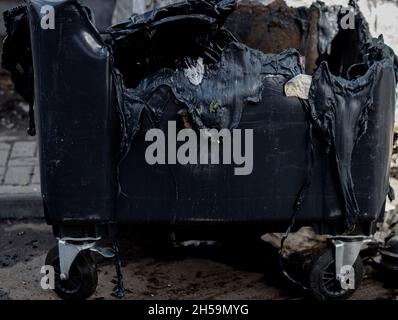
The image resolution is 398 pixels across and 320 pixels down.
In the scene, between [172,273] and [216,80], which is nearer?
[216,80]

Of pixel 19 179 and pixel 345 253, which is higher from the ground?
pixel 19 179

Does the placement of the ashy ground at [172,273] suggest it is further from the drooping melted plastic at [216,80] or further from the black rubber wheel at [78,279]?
the drooping melted plastic at [216,80]

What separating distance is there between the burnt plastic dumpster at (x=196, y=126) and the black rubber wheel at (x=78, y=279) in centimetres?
8

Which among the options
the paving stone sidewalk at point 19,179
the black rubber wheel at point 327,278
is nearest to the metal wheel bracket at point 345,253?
the black rubber wheel at point 327,278

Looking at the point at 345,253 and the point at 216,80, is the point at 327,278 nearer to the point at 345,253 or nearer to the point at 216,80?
the point at 345,253

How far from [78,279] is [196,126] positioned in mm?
1014

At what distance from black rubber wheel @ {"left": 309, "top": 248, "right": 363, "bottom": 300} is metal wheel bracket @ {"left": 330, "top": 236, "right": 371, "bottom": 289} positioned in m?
0.03

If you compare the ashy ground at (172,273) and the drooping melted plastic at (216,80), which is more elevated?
the drooping melted plastic at (216,80)

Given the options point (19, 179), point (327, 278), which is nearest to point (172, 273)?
point (327, 278)

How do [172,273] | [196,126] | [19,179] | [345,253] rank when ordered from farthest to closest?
[19,179]
[172,273]
[345,253]
[196,126]

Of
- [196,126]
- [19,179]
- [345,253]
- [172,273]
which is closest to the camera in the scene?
[196,126]

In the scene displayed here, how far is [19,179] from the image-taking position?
5.27m

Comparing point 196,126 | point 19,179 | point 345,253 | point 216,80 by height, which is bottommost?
point 345,253

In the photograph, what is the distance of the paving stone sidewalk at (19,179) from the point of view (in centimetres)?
501
